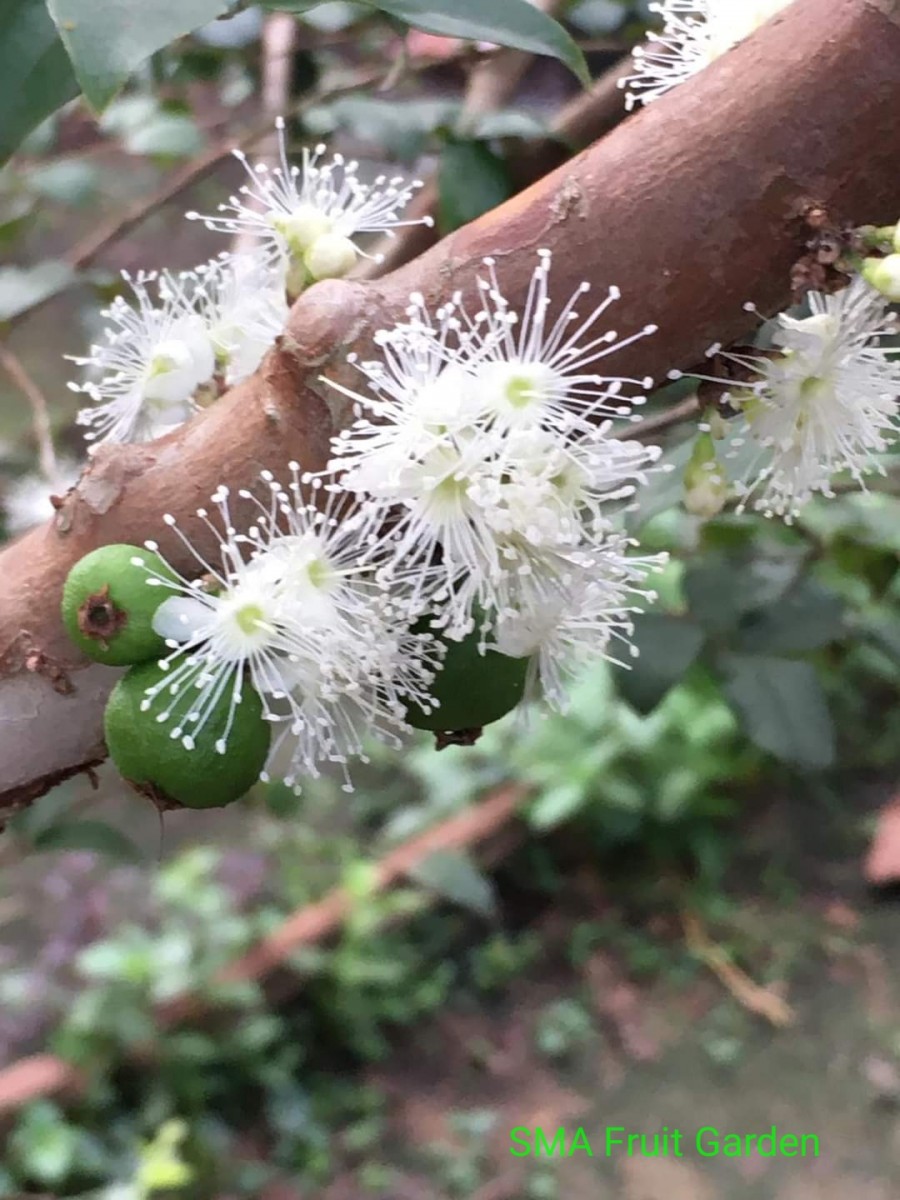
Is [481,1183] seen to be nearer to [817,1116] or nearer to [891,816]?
[817,1116]

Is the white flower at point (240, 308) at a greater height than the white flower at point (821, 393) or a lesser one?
greater

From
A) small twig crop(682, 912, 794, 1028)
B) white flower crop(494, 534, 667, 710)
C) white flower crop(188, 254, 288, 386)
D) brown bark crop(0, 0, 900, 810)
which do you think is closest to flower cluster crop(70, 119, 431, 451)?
white flower crop(188, 254, 288, 386)

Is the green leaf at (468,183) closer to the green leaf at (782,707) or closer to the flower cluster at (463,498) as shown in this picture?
the flower cluster at (463,498)

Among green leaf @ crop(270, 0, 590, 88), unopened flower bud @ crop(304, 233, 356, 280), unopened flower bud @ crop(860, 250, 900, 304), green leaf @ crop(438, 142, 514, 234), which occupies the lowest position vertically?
green leaf @ crop(438, 142, 514, 234)

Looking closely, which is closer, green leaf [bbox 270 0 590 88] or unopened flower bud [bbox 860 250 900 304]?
unopened flower bud [bbox 860 250 900 304]

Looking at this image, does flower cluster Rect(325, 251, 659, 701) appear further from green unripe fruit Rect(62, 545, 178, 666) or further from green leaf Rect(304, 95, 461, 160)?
green leaf Rect(304, 95, 461, 160)

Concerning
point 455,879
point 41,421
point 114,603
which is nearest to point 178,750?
point 114,603

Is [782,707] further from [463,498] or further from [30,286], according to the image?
[30,286]

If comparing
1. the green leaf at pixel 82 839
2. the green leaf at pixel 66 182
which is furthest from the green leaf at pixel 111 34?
the green leaf at pixel 66 182
